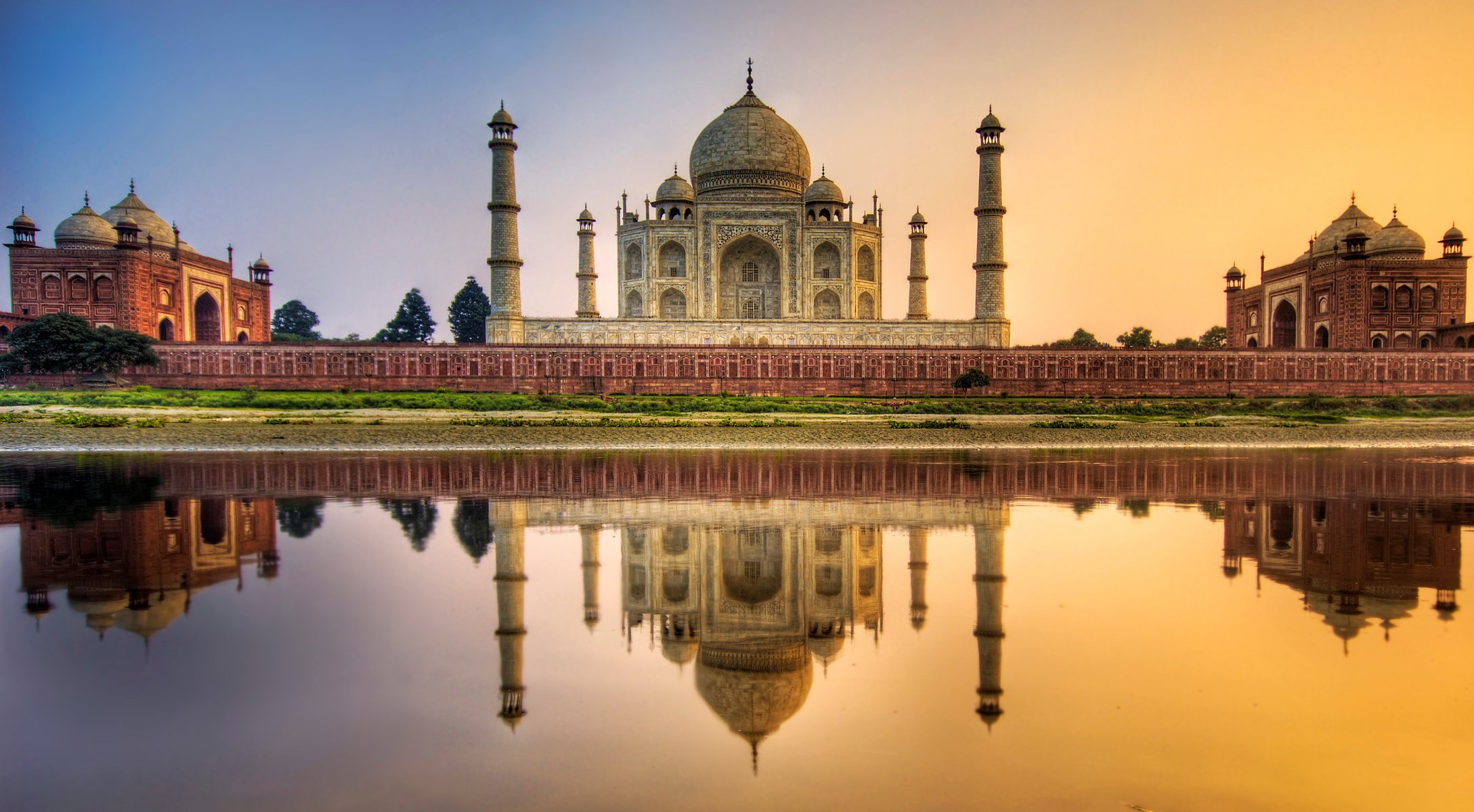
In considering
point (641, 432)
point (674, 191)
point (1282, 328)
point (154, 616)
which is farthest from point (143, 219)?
point (1282, 328)

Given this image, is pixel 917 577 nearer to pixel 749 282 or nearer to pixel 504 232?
pixel 504 232

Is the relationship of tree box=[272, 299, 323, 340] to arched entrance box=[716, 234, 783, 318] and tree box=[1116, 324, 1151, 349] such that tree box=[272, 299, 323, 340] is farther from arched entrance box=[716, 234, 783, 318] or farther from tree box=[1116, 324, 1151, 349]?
tree box=[1116, 324, 1151, 349]

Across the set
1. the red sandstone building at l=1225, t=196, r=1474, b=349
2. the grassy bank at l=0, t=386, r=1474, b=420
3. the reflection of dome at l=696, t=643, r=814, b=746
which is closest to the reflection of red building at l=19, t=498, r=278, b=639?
the reflection of dome at l=696, t=643, r=814, b=746

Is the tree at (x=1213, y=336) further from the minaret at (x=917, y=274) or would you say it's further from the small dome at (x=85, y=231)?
the small dome at (x=85, y=231)

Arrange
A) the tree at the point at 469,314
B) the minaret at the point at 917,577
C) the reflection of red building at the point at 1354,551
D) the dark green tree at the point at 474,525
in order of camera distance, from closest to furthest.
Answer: the minaret at the point at 917,577 → the reflection of red building at the point at 1354,551 → the dark green tree at the point at 474,525 → the tree at the point at 469,314

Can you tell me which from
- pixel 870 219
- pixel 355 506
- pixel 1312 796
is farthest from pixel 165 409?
pixel 870 219

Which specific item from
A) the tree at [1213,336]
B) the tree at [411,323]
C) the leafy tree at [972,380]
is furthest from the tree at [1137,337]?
the tree at [411,323]
